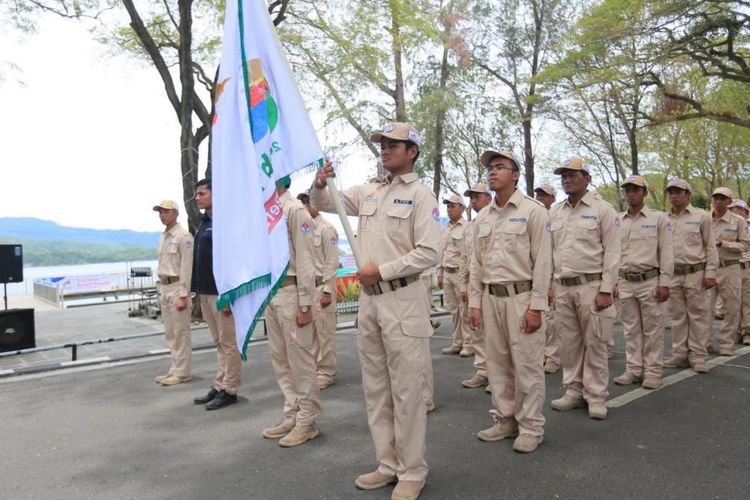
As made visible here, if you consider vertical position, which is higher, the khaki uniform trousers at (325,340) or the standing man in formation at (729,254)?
the standing man in formation at (729,254)

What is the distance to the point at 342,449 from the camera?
421 cm

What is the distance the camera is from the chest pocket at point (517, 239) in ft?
13.8

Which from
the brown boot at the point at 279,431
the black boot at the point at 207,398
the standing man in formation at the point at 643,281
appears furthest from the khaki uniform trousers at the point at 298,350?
the standing man in formation at the point at 643,281

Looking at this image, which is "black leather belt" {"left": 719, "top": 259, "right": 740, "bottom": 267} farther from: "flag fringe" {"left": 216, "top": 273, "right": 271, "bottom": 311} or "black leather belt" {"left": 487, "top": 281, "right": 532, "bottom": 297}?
"flag fringe" {"left": 216, "top": 273, "right": 271, "bottom": 311}

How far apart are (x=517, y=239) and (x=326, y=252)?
11.0 feet

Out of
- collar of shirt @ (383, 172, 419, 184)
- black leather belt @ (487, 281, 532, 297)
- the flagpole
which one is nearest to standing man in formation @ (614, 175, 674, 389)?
black leather belt @ (487, 281, 532, 297)

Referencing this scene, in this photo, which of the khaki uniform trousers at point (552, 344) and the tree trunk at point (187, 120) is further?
the tree trunk at point (187, 120)

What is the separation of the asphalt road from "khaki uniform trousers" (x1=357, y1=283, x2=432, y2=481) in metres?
0.25

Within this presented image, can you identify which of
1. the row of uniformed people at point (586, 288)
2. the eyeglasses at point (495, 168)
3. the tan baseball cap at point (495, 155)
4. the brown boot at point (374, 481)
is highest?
the tan baseball cap at point (495, 155)

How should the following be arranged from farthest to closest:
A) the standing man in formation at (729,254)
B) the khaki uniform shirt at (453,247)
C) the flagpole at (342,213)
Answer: the khaki uniform shirt at (453,247) → the standing man in formation at (729,254) → the flagpole at (342,213)

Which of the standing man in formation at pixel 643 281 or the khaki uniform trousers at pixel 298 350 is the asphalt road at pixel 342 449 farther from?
the standing man in formation at pixel 643 281

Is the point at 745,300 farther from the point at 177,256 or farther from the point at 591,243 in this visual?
the point at 177,256

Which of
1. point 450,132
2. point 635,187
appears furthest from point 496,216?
point 450,132

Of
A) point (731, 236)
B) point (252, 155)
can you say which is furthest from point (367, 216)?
point (731, 236)
